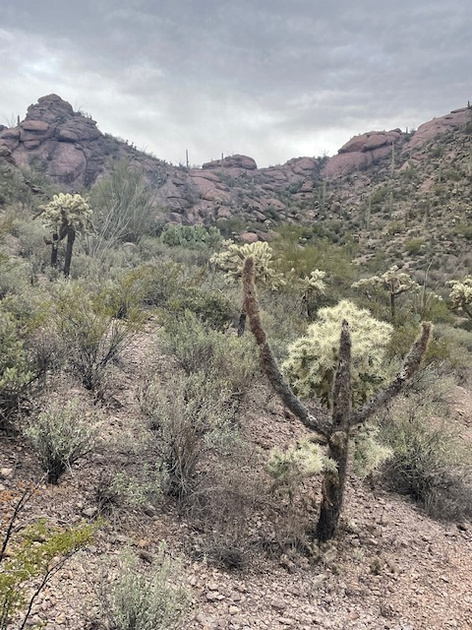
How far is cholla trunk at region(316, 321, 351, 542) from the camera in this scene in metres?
4.32

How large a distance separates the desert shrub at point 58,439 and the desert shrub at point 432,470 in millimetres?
3912

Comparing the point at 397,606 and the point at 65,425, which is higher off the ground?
the point at 65,425

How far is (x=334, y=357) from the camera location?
4.70 metres

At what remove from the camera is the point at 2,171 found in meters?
28.5

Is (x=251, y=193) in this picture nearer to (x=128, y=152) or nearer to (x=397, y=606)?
(x=128, y=152)

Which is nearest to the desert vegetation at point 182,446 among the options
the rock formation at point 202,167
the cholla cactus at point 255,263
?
the cholla cactus at point 255,263

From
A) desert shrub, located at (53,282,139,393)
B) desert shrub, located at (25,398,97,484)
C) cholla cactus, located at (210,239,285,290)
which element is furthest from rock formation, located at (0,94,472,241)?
desert shrub, located at (25,398,97,484)

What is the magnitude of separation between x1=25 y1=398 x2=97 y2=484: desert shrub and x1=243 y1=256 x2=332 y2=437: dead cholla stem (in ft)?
6.05

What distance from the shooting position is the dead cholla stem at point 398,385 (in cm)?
447

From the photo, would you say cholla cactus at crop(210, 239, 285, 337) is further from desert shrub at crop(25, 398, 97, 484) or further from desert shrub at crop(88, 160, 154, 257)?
desert shrub at crop(88, 160, 154, 257)

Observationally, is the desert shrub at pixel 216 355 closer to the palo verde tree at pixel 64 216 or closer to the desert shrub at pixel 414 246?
the palo verde tree at pixel 64 216

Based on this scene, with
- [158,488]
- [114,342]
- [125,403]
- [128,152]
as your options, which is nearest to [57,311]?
[114,342]

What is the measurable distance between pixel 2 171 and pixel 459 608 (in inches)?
1278

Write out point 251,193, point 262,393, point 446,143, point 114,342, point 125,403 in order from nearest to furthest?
point 125,403
point 114,342
point 262,393
point 446,143
point 251,193
